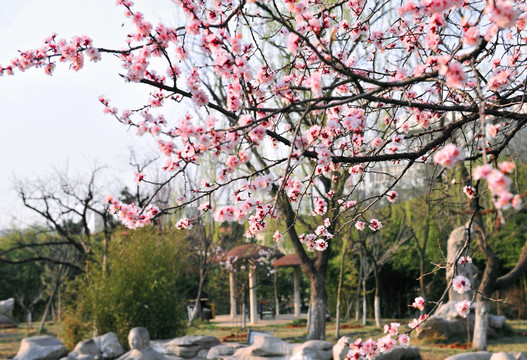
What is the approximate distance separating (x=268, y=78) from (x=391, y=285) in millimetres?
14083

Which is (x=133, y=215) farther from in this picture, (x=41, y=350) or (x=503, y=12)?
(x=41, y=350)

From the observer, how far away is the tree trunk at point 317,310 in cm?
941

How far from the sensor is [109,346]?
8.91 meters

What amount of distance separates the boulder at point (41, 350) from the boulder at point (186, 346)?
1.72 m

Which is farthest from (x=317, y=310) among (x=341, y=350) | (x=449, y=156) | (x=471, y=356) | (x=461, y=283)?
(x=449, y=156)

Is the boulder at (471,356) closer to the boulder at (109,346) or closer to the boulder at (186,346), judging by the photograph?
the boulder at (186,346)

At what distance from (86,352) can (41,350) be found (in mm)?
932

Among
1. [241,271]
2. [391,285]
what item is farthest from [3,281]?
[391,285]

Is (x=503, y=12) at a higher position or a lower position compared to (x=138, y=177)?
higher

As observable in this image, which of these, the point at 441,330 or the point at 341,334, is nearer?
the point at 441,330

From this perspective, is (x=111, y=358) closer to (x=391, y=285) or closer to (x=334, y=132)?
(x=334, y=132)

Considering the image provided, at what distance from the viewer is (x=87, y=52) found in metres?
2.88

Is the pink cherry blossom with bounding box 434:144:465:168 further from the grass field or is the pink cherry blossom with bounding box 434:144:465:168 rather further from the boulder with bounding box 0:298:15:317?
the boulder with bounding box 0:298:15:317

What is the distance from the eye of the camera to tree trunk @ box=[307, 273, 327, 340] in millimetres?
9406
